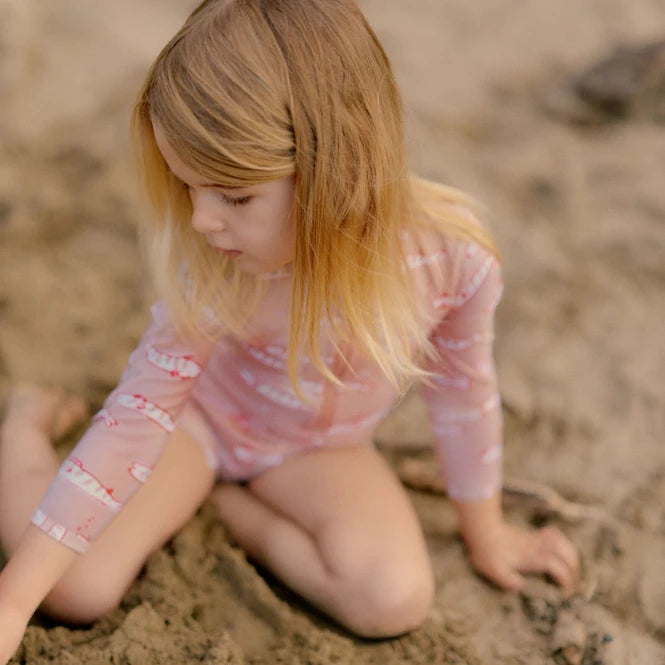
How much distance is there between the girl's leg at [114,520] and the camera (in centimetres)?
123

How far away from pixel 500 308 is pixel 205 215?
99 cm

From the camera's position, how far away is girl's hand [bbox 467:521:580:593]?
138cm

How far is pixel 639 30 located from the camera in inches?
111

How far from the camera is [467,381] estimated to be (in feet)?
4.26

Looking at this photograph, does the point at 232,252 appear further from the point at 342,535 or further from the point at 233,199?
the point at 342,535

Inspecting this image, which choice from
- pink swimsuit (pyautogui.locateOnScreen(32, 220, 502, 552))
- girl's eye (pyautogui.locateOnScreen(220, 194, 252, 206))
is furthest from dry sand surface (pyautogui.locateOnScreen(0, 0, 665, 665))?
girl's eye (pyautogui.locateOnScreen(220, 194, 252, 206))

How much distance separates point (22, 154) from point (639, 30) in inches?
76.3

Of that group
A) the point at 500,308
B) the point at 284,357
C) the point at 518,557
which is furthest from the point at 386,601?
the point at 500,308

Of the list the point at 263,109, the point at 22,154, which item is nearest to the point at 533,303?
the point at 263,109

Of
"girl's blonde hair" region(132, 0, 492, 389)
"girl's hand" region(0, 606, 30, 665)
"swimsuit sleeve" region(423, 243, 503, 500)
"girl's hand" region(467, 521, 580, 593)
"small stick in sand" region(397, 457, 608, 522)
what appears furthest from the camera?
"small stick in sand" region(397, 457, 608, 522)

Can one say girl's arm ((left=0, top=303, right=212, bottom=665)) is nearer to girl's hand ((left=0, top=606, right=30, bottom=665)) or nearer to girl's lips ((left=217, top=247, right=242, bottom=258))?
girl's hand ((left=0, top=606, right=30, bottom=665))

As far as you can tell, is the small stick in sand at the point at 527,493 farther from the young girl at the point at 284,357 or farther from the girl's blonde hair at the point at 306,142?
the girl's blonde hair at the point at 306,142

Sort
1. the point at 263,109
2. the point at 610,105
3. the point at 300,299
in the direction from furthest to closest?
1. the point at 610,105
2. the point at 300,299
3. the point at 263,109

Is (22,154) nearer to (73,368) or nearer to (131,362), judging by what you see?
(73,368)
